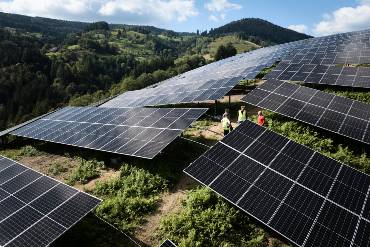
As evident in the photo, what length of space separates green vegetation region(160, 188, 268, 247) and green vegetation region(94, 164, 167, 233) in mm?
1527

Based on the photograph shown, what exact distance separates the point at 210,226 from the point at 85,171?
379 inches

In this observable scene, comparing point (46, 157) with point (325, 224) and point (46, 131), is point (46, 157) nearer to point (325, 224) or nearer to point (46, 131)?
point (46, 131)

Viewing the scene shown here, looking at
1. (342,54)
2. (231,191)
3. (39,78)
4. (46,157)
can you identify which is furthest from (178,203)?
(39,78)

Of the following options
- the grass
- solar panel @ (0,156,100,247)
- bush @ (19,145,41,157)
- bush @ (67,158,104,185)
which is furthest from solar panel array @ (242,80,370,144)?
bush @ (19,145,41,157)

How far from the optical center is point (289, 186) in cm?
1362

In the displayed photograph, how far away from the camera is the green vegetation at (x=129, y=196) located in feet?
50.8

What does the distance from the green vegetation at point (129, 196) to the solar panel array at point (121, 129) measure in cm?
123

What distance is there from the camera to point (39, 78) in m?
165

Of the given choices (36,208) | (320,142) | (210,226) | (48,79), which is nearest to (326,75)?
(320,142)

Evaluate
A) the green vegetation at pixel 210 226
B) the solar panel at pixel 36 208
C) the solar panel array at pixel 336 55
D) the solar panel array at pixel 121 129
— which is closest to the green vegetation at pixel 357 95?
the solar panel array at pixel 336 55

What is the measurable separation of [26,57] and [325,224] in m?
191

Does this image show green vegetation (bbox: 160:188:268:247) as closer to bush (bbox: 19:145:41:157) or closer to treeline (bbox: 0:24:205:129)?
bush (bbox: 19:145:41:157)

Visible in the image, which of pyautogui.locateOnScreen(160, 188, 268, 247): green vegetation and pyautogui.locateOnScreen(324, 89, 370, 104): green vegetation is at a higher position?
pyautogui.locateOnScreen(324, 89, 370, 104): green vegetation

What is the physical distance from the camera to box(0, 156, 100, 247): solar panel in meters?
12.0
